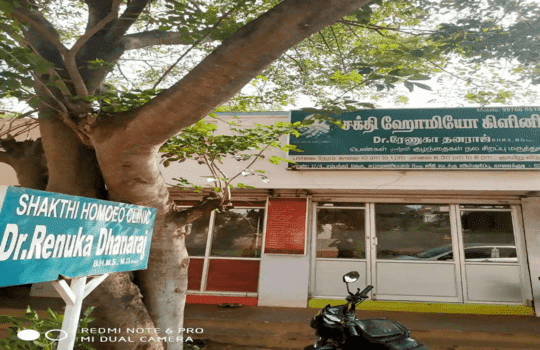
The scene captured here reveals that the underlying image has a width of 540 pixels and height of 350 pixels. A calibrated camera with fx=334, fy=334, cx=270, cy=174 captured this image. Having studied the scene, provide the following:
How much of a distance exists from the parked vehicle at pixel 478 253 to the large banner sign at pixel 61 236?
678cm

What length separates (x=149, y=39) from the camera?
455 cm

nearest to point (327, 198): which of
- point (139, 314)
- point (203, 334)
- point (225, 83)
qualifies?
point (203, 334)

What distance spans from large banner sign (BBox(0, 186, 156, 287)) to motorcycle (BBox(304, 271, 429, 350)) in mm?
1966

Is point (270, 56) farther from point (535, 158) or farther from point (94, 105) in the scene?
point (535, 158)

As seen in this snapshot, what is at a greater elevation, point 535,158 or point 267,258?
point 535,158

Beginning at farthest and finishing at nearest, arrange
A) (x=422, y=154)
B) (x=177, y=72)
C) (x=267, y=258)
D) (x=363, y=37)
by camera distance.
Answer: (x=267, y=258), (x=422, y=154), (x=177, y=72), (x=363, y=37)

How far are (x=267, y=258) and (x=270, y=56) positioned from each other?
6.00 m

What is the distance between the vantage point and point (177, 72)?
594cm

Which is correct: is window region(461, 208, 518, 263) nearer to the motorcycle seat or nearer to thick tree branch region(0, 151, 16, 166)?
the motorcycle seat

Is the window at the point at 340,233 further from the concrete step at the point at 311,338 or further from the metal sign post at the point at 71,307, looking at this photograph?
the metal sign post at the point at 71,307

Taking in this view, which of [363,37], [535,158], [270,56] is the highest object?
[363,37]

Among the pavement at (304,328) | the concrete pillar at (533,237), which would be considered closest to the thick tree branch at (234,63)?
the pavement at (304,328)

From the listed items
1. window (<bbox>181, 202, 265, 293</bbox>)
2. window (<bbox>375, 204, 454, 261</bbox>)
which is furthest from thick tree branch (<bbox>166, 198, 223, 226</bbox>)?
window (<bbox>375, 204, 454, 261</bbox>)

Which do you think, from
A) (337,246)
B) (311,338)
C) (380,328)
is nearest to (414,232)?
(337,246)
